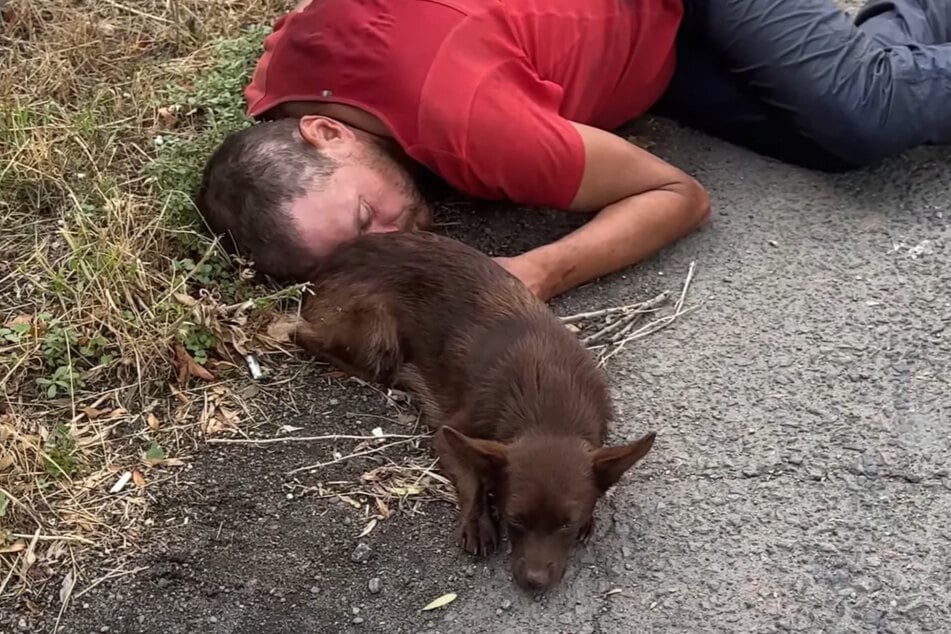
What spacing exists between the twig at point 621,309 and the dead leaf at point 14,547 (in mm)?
1675

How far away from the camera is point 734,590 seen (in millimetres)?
2824

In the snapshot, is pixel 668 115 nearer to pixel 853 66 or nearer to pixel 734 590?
pixel 853 66

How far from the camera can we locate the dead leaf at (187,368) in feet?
11.3

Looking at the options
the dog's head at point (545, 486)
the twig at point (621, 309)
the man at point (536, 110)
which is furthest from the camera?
the twig at point (621, 309)

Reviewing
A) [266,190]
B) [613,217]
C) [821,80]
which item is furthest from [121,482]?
[821,80]

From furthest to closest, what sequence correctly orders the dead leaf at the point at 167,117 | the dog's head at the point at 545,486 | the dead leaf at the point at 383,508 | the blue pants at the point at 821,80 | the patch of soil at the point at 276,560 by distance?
1. the dead leaf at the point at 167,117
2. the blue pants at the point at 821,80
3. the dead leaf at the point at 383,508
4. the patch of soil at the point at 276,560
5. the dog's head at the point at 545,486

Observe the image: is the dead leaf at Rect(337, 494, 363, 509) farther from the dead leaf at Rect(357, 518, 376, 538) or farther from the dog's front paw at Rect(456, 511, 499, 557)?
the dog's front paw at Rect(456, 511, 499, 557)

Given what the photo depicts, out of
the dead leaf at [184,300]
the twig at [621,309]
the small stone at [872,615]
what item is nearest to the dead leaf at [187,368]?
Answer: the dead leaf at [184,300]

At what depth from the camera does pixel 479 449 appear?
2766 millimetres

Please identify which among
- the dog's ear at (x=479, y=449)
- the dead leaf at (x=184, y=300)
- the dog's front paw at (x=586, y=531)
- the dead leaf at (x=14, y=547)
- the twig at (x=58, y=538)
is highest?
the dog's ear at (x=479, y=449)

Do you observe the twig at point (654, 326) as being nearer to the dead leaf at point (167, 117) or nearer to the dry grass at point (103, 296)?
the dry grass at point (103, 296)

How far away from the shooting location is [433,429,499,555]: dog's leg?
2943 mm

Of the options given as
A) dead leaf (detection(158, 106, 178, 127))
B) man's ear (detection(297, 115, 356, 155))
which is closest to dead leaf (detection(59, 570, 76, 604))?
man's ear (detection(297, 115, 356, 155))

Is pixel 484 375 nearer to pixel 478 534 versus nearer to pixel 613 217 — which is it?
pixel 478 534
